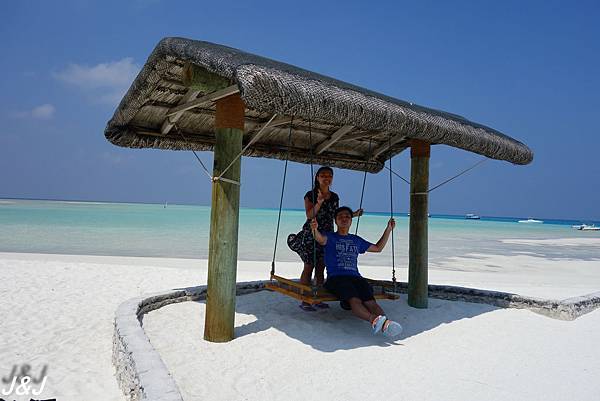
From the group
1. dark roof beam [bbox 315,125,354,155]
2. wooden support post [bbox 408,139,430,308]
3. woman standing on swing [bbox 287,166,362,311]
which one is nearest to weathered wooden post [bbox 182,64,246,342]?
woman standing on swing [bbox 287,166,362,311]

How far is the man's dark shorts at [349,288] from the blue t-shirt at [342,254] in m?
0.07

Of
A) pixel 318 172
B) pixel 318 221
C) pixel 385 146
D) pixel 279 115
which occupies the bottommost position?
pixel 318 221

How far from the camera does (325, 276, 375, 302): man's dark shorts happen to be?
3979 mm

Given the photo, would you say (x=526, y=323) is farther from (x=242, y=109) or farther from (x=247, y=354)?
(x=242, y=109)

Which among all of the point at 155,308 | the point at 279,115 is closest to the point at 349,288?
the point at 279,115

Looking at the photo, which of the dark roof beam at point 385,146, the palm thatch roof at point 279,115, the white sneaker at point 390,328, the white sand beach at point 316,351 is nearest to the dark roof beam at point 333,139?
the palm thatch roof at point 279,115

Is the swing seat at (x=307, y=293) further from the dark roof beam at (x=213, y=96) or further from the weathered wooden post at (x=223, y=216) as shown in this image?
the dark roof beam at (x=213, y=96)

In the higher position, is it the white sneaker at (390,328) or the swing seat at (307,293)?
the swing seat at (307,293)

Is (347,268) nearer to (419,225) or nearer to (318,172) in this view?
(318,172)

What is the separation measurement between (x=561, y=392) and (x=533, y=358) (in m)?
0.67

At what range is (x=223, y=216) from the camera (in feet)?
11.5

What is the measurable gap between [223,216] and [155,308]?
1.72 m

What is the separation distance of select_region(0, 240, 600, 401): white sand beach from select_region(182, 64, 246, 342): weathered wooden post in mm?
210

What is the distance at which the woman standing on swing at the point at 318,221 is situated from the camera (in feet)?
15.1
